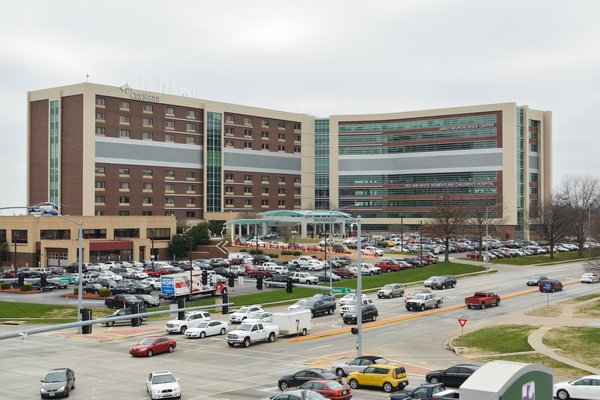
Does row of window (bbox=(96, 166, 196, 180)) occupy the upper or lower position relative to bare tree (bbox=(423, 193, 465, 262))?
upper

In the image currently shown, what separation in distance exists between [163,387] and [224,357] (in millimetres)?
11996

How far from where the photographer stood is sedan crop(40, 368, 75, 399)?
30844 mm

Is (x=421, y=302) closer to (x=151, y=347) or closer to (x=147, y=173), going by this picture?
(x=151, y=347)

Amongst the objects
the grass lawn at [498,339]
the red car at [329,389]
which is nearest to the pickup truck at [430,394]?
the red car at [329,389]

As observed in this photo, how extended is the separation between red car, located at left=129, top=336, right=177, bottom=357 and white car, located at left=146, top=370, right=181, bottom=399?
11.6 metres

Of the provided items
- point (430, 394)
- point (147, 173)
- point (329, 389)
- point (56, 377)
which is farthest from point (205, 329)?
point (147, 173)

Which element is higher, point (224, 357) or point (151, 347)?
point (151, 347)

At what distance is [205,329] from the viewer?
49469 millimetres

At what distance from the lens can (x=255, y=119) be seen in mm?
149125

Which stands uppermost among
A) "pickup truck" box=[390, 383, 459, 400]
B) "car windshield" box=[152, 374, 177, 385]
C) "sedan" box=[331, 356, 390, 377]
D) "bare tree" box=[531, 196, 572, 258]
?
"bare tree" box=[531, 196, 572, 258]

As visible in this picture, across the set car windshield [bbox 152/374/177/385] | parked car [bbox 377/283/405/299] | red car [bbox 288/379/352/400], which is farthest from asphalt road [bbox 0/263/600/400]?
parked car [bbox 377/283/405/299]

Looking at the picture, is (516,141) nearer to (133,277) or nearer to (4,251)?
(133,277)

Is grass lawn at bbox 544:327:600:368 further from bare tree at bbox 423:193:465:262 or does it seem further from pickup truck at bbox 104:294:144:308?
bare tree at bbox 423:193:465:262

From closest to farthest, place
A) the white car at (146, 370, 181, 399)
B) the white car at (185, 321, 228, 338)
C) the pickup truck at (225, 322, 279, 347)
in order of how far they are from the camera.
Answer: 1. the white car at (146, 370, 181, 399)
2. the pickup truck at (225, 322, 279, 347)
3. the white car at (185, 321, 228, 338)
